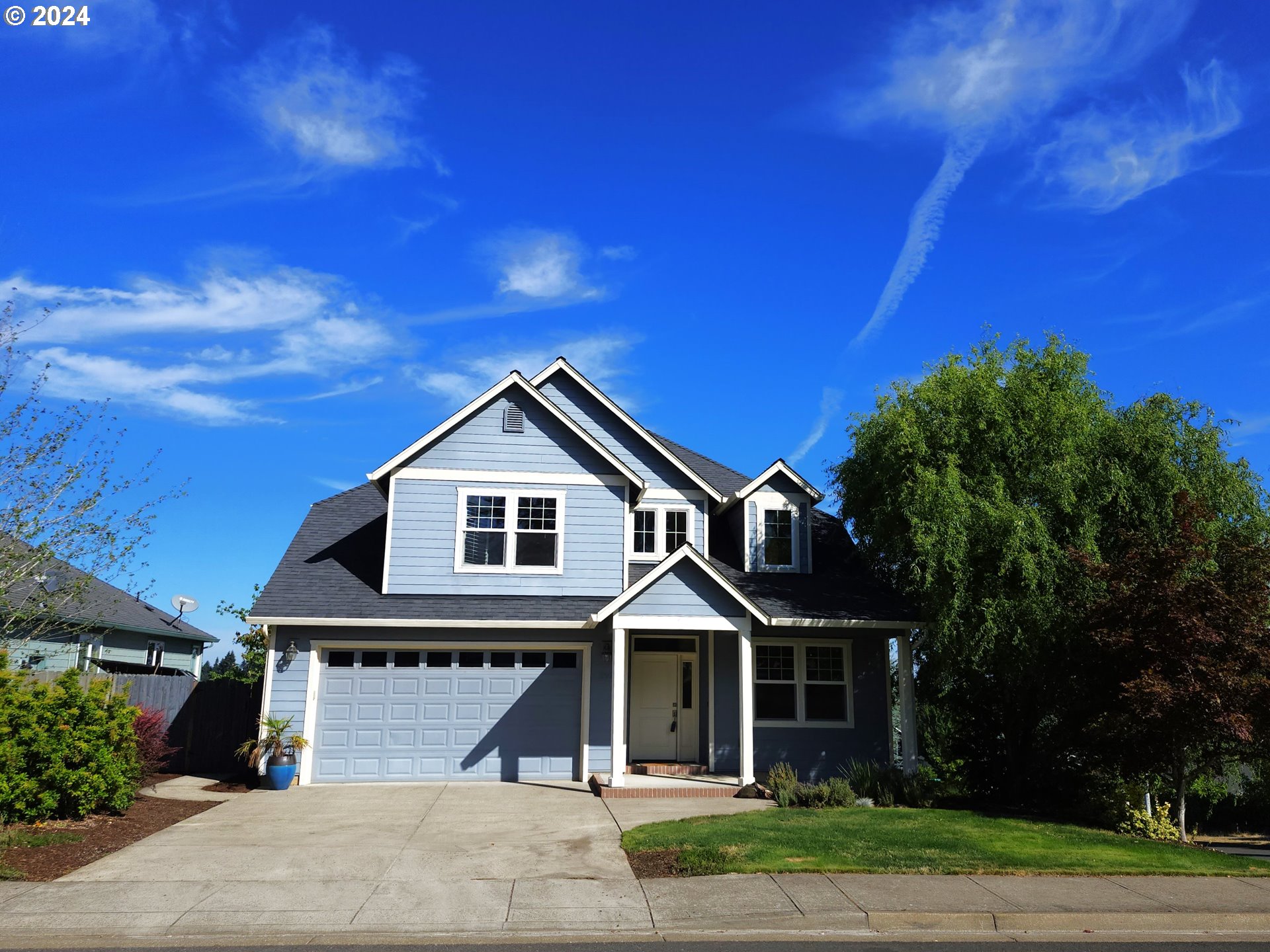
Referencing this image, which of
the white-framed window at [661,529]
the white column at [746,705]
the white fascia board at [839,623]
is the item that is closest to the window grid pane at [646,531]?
the white-framed window at [661,529]

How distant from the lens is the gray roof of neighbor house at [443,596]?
16.7m

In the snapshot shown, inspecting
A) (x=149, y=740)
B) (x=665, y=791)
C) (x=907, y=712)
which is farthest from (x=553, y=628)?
Result: (x=149, y=740)

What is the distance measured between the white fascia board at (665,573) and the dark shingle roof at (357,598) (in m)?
1.20

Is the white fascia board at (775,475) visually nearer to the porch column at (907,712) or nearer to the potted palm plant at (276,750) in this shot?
the porch column at (907,712)

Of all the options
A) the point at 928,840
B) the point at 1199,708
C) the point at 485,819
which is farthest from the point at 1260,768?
the point at 485,819

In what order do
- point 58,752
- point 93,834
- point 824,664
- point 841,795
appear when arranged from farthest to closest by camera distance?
point 824,664, point 841,795, point 58,752, point 93,834

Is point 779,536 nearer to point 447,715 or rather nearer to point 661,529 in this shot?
Result: point 661,529

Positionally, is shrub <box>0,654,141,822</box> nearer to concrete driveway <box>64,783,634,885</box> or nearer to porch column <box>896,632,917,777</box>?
concrete driveway <box>64,783,634,885</box>

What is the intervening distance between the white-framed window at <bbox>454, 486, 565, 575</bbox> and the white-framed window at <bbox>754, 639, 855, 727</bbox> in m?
4.50

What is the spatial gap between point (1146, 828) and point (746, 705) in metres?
6.22

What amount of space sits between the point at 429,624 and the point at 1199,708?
39.7ft

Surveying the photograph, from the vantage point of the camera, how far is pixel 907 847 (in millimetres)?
11039

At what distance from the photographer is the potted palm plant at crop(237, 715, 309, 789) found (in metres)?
15.8

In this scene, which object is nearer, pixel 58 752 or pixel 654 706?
pixel 58 752
